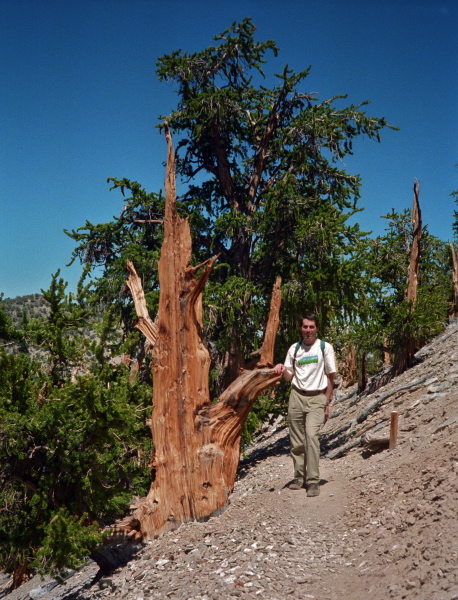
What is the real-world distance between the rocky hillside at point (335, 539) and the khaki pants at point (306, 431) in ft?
0.97

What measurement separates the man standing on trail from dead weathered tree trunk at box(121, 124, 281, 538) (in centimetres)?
69

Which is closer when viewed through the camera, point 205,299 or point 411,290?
point 205,299

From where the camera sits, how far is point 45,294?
22.3 ft

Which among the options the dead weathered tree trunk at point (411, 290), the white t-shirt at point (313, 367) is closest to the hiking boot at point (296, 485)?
the white t-shirt at point (313, 367)

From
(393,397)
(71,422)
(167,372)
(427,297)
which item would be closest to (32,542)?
(71,422)

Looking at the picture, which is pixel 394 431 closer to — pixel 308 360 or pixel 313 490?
pixel 313 490

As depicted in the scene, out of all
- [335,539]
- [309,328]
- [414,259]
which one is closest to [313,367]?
[309,328]

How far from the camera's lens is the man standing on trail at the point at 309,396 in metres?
6.19

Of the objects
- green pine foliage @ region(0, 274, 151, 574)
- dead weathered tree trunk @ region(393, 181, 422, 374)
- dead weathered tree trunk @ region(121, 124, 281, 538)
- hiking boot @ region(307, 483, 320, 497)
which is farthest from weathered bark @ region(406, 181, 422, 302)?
green pine foliage @ region(0, 274, 151, 574)

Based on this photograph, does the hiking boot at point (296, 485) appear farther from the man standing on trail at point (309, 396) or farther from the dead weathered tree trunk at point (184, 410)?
the dead weathered tree trunk at point (184, 410)

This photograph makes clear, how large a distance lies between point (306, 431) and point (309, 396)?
0.40 metres

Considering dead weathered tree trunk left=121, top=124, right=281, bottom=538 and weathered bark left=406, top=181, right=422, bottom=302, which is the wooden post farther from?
weathered bark left=406, top=181, right=422, bottom=302

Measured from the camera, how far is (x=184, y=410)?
655 centimetres

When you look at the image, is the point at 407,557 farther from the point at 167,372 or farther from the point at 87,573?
the point at 87,573
